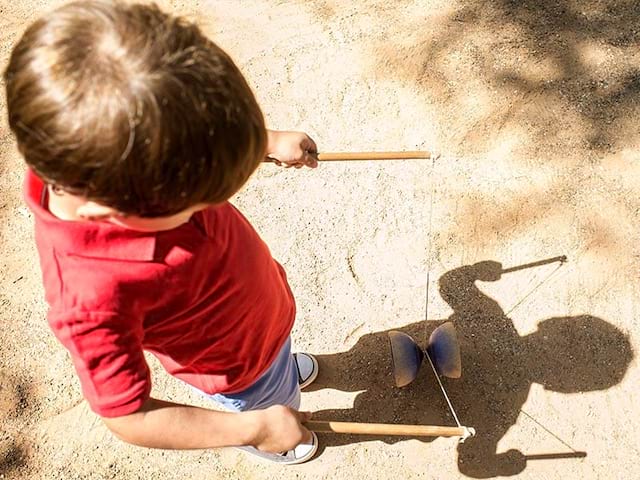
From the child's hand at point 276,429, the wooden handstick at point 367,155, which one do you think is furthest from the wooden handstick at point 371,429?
the wooden handstick at point 367,155

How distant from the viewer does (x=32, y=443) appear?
2289 millimetres

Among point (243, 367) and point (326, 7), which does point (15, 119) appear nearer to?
point (243, 367)

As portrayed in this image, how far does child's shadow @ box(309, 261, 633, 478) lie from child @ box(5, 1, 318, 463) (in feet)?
2.85

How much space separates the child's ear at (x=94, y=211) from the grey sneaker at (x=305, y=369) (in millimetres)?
1415

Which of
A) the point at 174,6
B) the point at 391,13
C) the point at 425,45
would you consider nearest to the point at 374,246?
the point at 425,45

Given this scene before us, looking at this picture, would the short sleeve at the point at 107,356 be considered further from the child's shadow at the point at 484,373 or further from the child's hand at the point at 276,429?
the child's shadow at the point at 484,373

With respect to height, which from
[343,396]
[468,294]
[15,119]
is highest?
[15,119]

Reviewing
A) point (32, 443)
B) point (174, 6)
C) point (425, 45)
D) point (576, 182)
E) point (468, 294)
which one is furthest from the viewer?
point (174, 6)

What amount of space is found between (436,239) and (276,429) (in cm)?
143

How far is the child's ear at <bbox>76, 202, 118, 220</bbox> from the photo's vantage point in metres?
0.95

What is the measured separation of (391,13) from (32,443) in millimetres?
2548

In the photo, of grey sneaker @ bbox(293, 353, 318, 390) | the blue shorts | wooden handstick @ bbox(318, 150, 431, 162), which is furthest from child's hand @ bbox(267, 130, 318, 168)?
grey sneaker @ bbox(293, 353, 318, 390)

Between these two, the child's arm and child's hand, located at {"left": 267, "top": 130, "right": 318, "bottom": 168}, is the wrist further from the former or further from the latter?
the child's arm

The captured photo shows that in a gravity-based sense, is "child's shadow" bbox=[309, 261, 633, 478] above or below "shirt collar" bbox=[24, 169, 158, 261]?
below
